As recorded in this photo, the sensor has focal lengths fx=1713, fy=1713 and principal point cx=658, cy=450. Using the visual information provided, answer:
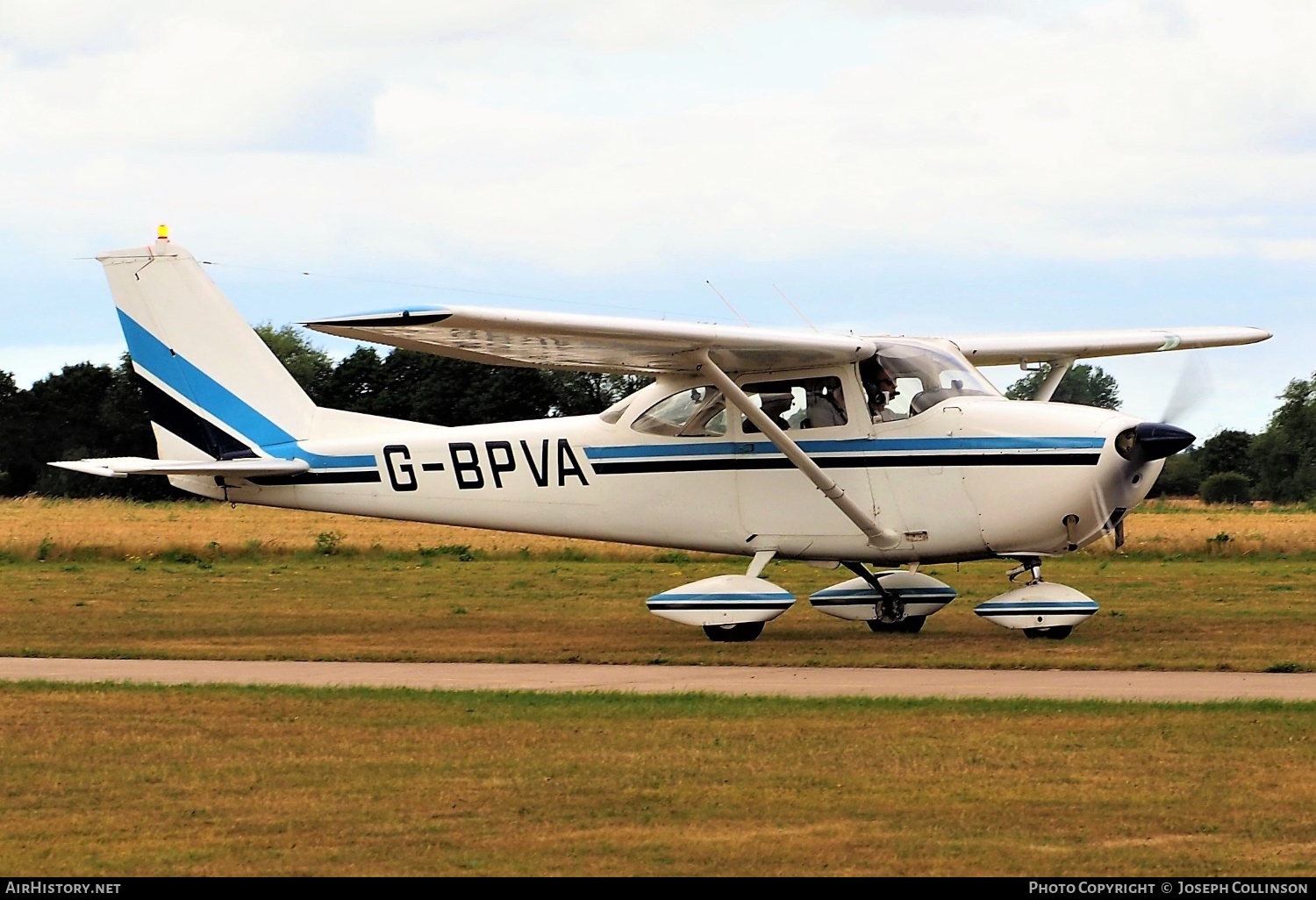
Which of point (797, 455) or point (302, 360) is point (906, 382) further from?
point (302, 360)

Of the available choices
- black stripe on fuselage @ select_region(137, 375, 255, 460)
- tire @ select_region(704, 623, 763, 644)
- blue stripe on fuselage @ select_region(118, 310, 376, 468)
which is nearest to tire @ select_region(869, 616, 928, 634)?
tire @ select_region(704, 623, 763, 644)

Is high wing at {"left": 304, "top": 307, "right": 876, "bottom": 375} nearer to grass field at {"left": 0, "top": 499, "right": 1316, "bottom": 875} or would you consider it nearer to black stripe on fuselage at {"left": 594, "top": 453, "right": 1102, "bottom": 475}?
black stripe on fuselage at {"left": 594, "top": 453, "right": 1102, "bottom": 475}

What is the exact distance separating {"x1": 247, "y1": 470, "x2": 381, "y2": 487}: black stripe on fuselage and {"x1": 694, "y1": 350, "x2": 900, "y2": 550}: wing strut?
4331mm

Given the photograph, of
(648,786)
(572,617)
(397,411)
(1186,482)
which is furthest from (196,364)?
(1186,482)

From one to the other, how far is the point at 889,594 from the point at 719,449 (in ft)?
7.29

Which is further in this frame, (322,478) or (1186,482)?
(1186,482)

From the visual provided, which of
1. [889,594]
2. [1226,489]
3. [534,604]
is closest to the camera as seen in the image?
[889,594]

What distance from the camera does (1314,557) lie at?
2888cm

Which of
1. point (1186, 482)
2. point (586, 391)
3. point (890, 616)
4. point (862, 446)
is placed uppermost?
point (586, 391)

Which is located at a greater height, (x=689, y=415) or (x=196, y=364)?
(x=196, y=364)

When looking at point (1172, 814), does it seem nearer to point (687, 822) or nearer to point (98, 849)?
point (687, 822)

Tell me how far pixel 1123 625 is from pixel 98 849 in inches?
468

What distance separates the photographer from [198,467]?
719 inches

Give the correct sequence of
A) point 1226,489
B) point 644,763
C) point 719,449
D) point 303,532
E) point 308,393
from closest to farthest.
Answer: point 644,763
point 719,449
point 303,532
point 308,393
point 1226,489
